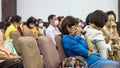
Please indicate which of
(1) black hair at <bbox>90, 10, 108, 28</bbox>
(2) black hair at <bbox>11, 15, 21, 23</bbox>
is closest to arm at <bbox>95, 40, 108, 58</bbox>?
(1) black hair at <bbox>90, 10, 108, 28</bbox>

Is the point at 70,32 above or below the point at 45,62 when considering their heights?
above

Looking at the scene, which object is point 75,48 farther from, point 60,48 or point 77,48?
point 60,48

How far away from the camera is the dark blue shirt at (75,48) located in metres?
3.59

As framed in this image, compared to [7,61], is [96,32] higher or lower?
higher

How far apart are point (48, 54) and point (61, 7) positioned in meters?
8.90

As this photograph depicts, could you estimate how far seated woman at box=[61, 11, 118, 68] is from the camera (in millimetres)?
3590

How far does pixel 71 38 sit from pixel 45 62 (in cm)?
38

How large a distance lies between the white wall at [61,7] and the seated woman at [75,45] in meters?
8.57

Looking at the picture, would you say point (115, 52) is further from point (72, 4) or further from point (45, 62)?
point (72, 4)

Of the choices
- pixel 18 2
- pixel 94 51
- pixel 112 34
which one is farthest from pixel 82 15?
pixel 94 51

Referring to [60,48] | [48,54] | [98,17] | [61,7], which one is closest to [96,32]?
[98,17]

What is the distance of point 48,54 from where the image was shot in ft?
11.5

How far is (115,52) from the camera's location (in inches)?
184

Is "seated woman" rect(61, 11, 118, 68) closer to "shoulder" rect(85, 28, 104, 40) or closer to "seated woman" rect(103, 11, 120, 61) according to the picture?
"shoulder" rect(85, 28, 104, 40)
